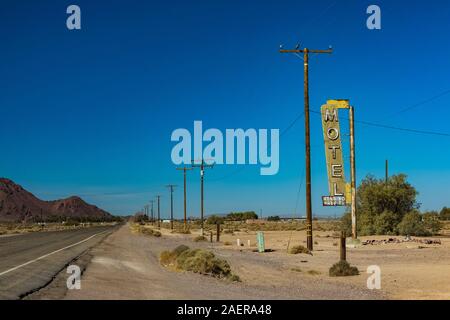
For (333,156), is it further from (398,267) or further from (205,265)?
(205,265)

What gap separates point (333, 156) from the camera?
31.8m

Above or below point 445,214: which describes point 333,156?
above

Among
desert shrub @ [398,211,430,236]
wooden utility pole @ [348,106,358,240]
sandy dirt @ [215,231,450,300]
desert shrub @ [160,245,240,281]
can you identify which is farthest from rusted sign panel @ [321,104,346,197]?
desert shrub @ [398,211,430,236]

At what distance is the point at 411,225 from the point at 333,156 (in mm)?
19209

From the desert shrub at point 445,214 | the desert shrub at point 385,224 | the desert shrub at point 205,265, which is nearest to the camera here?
the desert shrub at point 205,265

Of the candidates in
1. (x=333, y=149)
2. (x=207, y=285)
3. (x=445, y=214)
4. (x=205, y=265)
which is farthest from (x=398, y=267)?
(x=445, y=214)

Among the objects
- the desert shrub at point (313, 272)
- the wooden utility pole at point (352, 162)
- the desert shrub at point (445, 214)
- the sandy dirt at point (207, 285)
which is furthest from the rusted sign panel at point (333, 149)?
the desert shrub at point (445, 214)

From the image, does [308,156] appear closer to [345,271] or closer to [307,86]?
[307,86]

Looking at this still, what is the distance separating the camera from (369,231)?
163ft

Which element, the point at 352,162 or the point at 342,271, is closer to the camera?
the point at 342,271

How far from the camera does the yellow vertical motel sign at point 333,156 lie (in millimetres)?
31703

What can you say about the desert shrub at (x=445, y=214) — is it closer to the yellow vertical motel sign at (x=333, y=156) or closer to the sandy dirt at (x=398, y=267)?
the sandy dirt at (x=398, y=267)

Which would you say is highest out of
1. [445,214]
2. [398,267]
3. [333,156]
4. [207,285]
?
[333,156]
